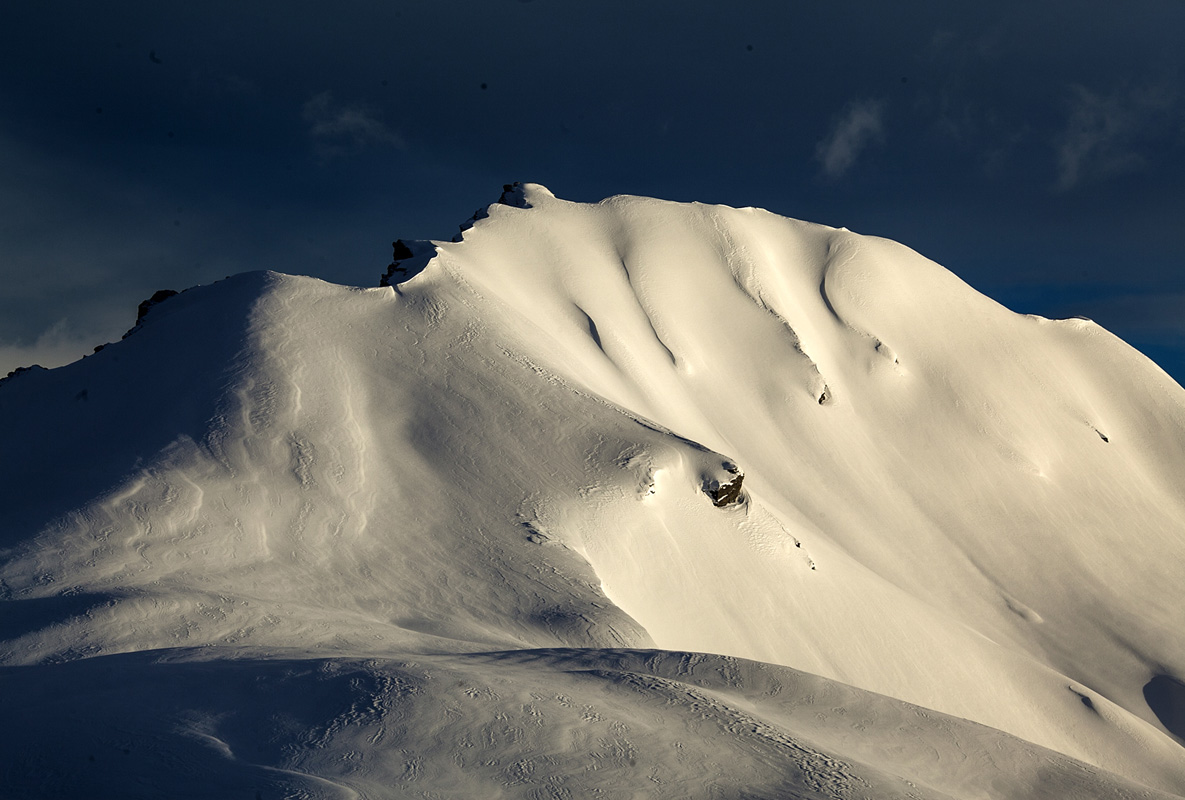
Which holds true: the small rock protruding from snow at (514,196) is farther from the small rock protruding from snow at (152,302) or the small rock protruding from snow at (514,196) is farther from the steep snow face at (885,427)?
the small rock protruding from snow at (152,302)

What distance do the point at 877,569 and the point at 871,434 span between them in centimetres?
928

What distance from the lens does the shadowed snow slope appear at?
906 centimetres

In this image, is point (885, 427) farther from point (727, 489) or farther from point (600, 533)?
point (600, 533)

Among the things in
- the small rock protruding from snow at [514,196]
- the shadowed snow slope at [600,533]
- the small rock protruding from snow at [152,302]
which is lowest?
the shadowed snow slope at [600,533]

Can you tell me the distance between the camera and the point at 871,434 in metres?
45.2

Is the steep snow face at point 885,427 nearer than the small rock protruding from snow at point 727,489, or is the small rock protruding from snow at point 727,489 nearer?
the small rock protruding from snow at point 727,489

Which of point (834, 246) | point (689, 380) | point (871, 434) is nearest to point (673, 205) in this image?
point (834, 246)

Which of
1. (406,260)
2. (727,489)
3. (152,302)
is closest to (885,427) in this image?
(727,489)

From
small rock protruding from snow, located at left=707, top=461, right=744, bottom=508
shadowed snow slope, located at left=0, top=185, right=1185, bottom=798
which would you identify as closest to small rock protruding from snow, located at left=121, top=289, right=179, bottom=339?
shadowed snow slope, located at left=0, top=185, right=1185, bottom=798

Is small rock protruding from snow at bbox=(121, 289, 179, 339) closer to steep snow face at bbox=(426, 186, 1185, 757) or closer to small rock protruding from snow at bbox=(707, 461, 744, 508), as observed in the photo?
steep snow face at bbox=(426, 186, 1185, 757)

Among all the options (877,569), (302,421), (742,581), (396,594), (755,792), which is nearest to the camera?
(755,792)

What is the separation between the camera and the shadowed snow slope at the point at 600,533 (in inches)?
357

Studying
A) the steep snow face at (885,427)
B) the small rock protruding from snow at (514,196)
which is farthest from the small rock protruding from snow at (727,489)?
the small rock protruding from snow at (514,196)

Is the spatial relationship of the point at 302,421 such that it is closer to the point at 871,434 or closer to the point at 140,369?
the point at 140,369
